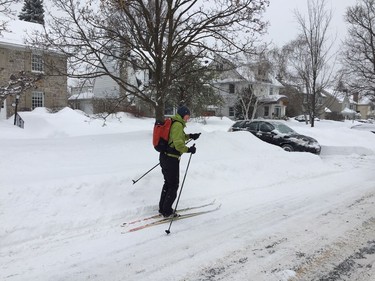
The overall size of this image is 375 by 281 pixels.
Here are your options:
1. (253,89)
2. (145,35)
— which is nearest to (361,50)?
(253,89)

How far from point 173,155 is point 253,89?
3245 cm

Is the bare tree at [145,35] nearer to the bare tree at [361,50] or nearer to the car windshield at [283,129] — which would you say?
the car windshield at [283,129]

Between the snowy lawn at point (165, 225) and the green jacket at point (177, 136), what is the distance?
1.23 m

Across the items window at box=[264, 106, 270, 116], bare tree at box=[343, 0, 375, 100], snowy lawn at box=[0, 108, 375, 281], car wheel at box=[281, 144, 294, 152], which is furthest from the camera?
window at box=[264, 106, 270, 116]

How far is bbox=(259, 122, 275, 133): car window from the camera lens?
16.5 m

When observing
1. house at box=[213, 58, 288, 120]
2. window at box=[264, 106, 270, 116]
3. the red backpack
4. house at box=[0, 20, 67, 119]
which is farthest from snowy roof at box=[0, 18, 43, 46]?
window at box=[264, 106, 270, 116]

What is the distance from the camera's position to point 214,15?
11625 millimetres

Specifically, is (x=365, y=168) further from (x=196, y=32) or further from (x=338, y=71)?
(x=338, y=71)

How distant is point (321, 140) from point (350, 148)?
194cm

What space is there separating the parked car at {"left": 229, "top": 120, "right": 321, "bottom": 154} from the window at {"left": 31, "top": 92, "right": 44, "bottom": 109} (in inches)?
839

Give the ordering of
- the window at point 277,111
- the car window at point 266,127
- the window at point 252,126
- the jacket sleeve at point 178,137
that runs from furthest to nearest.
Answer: the window at point 277,111 → the window at point 252,126 → the car window at point 266,127 → the jacket sleeve at point 178,137

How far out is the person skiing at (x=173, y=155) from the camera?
618cm

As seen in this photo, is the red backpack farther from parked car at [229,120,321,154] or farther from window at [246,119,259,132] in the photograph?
window at [246,119,259,132]

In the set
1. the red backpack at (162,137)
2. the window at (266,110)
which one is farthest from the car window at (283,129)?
the window at (266,110)
